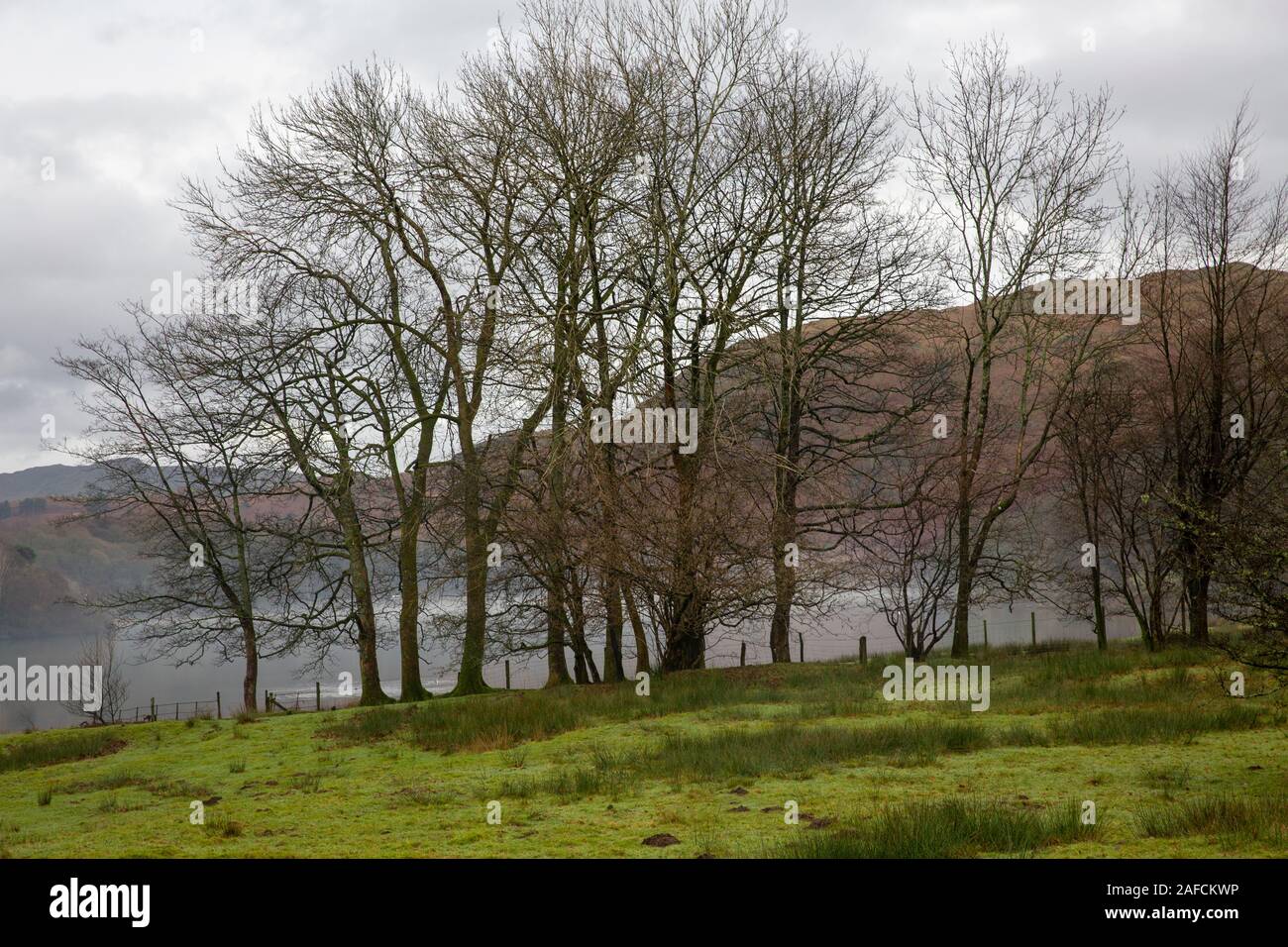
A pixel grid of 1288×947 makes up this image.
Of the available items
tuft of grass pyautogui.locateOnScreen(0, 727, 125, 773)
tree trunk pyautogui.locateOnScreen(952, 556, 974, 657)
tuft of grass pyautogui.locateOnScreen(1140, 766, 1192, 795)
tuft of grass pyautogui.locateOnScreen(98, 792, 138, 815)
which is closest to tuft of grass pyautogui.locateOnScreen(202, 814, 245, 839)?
tuft of grass pyautogui.locateOnScreen(98, 792, 138, 815)

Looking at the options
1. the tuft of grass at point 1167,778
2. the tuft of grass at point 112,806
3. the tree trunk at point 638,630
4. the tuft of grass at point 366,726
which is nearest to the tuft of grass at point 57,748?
the tuft of grass at point 366,726

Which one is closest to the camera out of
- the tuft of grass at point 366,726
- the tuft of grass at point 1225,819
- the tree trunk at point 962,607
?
the tuft of grass at point 1225,819

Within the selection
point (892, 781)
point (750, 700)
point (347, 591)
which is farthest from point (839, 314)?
point (347, 591)

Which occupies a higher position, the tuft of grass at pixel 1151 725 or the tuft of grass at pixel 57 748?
the tuft of grass at pixel 1151 725

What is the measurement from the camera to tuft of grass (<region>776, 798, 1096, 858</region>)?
23.3ft

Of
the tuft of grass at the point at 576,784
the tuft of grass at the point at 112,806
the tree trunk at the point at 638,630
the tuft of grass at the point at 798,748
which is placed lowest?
the tuft of grass at the point at 112,806

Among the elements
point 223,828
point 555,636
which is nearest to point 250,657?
point 555,636

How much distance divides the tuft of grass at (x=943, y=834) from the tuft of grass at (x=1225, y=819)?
504mm

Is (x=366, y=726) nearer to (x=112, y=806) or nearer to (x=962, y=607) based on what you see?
(x=112, y=806)

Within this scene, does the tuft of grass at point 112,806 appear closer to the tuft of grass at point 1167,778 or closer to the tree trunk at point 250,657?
the tuft of grass at point 1167,778

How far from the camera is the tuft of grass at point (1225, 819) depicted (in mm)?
6996

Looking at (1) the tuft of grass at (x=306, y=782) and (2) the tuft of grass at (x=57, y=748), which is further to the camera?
(2) the tuft of grass at (x=57, y=748)
